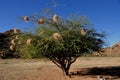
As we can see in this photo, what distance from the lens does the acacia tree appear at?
25.0 m

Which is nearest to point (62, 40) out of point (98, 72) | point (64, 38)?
point (64, 38)

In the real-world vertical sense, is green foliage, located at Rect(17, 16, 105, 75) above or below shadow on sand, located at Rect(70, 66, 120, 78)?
above

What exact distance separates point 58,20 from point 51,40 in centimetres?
175

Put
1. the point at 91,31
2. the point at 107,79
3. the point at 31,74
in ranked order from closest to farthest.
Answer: the point at 107,79 → the point at 91,31 → the point at 31,74

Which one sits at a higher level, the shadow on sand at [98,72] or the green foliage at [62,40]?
the green foliage at [62,40]

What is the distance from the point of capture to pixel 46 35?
25688 millimetres

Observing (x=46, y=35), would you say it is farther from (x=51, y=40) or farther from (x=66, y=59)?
(x=66, y=59)

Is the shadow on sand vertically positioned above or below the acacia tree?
below

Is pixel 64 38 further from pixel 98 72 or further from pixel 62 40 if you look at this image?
pixel 98 72

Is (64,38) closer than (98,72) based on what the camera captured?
Yes

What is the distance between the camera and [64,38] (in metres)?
25.0

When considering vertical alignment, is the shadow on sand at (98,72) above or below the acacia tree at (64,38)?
below

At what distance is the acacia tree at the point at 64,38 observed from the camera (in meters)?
25.0

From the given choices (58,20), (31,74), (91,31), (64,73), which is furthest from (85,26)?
(31,74)
